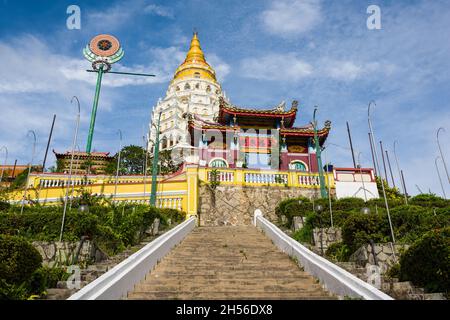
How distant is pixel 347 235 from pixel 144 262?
15.3 feet

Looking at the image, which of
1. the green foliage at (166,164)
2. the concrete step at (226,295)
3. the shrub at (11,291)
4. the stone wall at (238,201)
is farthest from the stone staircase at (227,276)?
the green foliage at (166,164)

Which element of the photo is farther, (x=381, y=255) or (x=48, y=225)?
(x=48, y=225)

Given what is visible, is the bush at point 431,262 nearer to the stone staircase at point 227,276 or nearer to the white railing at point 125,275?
the stone staircase at point 227,276


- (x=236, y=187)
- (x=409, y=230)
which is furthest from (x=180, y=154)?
(x=409, y=230)

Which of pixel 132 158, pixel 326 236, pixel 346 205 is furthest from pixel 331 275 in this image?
pixel 132 158

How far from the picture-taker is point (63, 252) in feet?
22.5

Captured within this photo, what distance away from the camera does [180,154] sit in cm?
4656

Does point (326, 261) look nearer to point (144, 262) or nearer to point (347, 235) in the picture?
point (347, 235)

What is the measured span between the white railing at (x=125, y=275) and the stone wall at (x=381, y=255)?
457 cm

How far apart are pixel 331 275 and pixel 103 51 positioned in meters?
40.0

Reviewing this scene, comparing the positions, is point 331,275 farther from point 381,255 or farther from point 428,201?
point 428,201

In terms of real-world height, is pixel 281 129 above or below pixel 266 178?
→ above

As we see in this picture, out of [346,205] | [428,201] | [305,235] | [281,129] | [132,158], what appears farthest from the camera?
[132,158]

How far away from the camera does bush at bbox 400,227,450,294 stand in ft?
15.6
